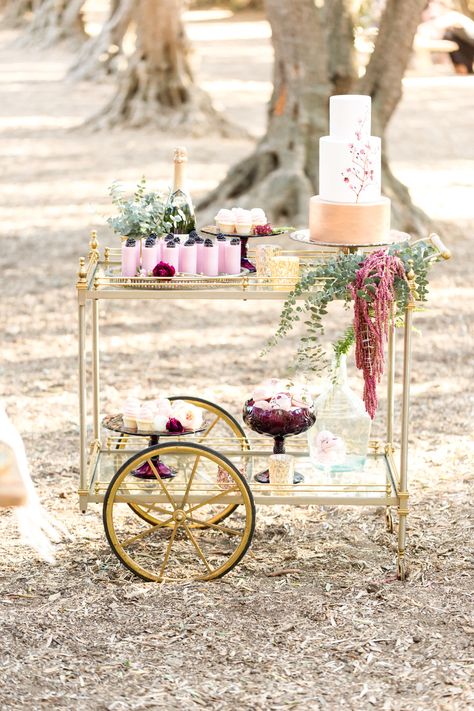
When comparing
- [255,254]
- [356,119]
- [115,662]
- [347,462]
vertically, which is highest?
[356,119]

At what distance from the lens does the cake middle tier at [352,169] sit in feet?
11.9

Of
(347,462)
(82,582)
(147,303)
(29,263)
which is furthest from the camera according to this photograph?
(29,263)

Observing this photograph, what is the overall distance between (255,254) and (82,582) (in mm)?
1259

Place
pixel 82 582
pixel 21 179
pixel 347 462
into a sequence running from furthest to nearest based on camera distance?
pixel 21 179, pixel 347 462, pixel 82 582

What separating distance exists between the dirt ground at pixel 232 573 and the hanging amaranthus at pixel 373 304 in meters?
0.68

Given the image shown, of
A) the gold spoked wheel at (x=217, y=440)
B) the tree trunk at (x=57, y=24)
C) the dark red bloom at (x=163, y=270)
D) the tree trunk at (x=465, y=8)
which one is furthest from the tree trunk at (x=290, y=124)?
the tree trunk at (x=57, y=24)

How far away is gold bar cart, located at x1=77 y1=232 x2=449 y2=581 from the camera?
355 centimetres

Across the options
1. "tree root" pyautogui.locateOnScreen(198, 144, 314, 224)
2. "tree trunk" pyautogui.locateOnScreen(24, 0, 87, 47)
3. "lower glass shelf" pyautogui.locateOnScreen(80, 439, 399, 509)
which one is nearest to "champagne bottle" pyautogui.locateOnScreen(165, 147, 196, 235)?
"lower glass shelf" pyautogui.locateOnScreen(80, 439, 399, 509)

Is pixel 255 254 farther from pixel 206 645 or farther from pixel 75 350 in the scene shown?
pixel 75 350

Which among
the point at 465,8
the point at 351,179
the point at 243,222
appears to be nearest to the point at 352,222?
the point at 351,179

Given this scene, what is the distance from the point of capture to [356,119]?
12.0 feet

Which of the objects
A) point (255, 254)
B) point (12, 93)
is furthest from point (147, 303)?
point (12, 93)

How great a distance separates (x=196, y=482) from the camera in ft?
12.1

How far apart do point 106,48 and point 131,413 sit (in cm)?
1579
